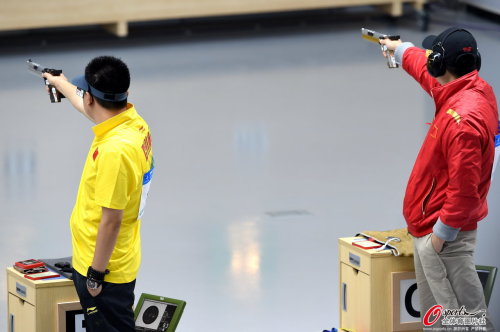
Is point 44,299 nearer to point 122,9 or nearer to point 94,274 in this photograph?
point 94,274

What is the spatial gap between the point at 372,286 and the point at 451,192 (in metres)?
0.74

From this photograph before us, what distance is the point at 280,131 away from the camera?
8453 millimetres

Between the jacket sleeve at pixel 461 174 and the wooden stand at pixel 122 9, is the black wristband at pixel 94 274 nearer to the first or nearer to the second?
the jacket sleeve at pixel 461 174

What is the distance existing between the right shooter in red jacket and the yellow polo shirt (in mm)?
1003

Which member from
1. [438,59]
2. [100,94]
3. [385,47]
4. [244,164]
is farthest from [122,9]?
[438,59]

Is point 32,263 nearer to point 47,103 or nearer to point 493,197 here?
point 493,197

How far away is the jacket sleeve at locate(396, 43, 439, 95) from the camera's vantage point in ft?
12.4

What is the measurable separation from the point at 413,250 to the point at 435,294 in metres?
0.31

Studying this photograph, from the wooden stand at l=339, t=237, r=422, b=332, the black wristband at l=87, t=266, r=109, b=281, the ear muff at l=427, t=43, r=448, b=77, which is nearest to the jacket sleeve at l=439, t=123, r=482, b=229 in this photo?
the ear muff at l=427, t=43, r=448, b=77

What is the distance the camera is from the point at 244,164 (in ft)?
24.8

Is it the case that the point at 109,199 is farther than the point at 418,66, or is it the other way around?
the point at 418,66

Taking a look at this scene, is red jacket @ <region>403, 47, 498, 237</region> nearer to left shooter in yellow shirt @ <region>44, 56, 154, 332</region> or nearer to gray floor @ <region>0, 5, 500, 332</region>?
gray floor @ <region>0, 5, 500, 332</region>

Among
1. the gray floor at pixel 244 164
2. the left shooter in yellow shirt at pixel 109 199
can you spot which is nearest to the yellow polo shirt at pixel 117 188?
the left shooter in yellow shirt at pixel 109 199

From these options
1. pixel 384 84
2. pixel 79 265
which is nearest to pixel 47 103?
pixel 384 84
